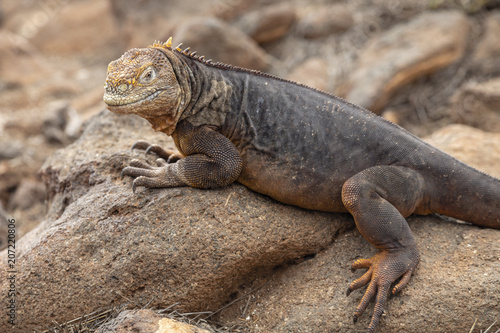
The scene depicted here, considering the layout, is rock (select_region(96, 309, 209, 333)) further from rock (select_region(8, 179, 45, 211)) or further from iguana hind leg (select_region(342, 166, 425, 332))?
rock (select_region(8, 179, 45, 211))

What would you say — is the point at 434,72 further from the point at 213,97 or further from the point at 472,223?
the point at 213,97

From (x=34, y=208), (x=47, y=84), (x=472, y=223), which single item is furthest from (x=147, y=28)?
(x=472, y=223)

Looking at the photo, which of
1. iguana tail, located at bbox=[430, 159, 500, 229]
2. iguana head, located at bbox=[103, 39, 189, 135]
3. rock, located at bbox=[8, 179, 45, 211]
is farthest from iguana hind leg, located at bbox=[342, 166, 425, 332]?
rock, located at bbox=[8, 179, 45, 211]

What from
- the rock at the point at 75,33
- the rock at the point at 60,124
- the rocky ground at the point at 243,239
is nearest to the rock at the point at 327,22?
Answer: the rocky ground at the point at 243,239

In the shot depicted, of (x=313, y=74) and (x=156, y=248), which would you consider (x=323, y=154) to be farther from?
(x=313, y=74)

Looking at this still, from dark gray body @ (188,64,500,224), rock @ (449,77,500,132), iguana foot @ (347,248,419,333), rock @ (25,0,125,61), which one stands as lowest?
rock @ (449,77,500,132)

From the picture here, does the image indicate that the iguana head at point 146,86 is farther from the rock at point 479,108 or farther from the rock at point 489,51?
the rock at point 489,51
